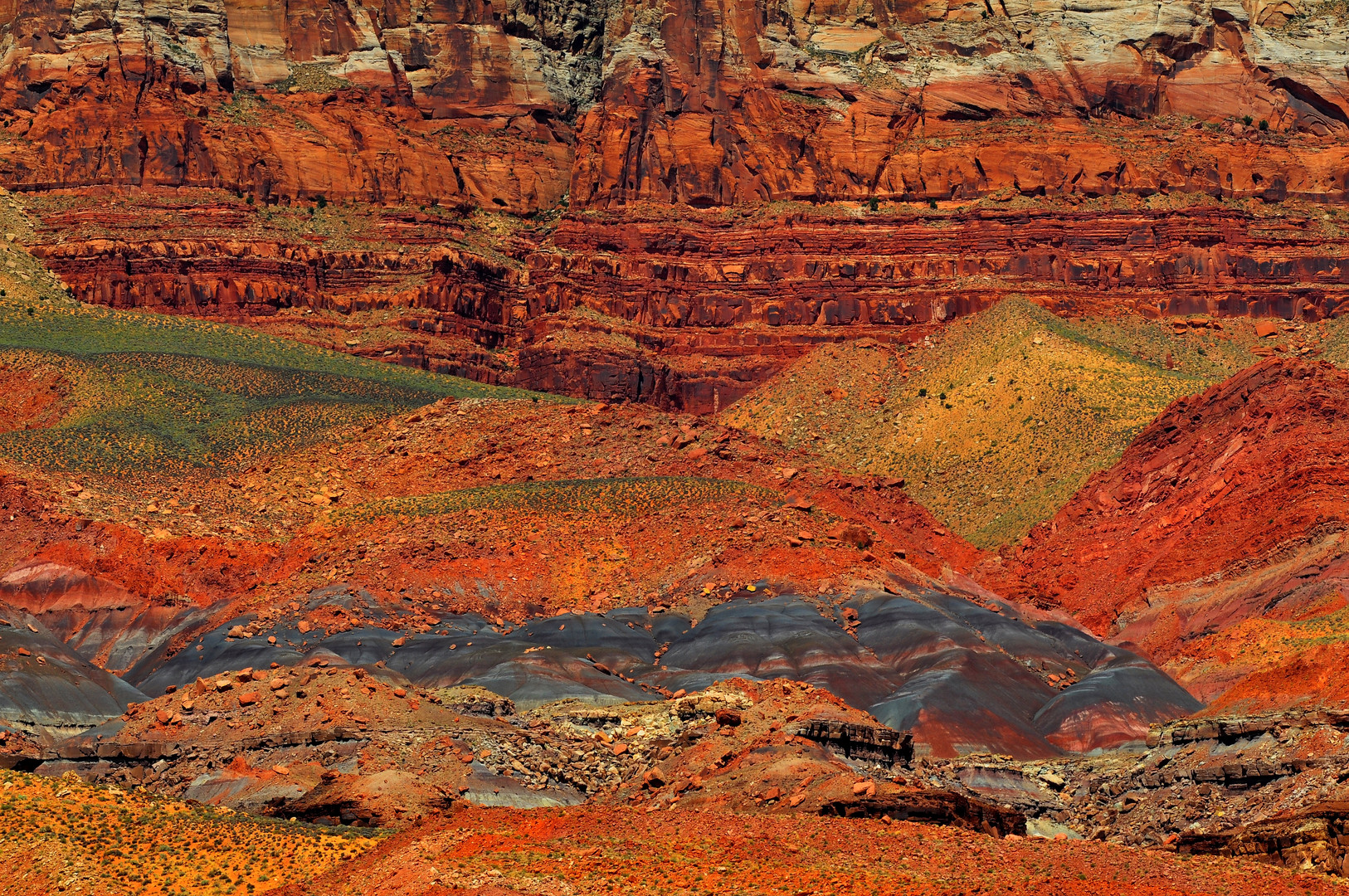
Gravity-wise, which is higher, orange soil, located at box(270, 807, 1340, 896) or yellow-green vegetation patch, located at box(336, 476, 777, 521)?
orange soil, located at box(270, 807, 1340, 896)

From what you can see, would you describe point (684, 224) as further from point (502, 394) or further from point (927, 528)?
point (927, 528)

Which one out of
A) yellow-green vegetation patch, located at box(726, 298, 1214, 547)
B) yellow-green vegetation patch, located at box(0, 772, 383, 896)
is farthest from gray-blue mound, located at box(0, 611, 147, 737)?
yellow-green vegetation patch, located at box(726, 298, 1214, 547)

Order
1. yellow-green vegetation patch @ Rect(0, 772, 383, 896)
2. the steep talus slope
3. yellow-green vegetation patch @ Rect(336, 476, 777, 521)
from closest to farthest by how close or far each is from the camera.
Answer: yellow-green vegetation patch @ Rect(0, 772, 383, 896), the steep talus slope, yellow-green vegetation patch @ Rect(336, 476, 777, 521)

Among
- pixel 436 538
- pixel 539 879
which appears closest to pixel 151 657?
pixel 436 538

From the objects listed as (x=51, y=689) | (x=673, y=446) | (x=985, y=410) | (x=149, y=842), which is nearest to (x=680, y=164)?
(x=985, y=410)

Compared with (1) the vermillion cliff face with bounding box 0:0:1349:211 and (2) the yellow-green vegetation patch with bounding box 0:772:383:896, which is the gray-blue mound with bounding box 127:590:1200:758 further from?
(1) the vermillion cliff face with bounding box 0:0:1349:211

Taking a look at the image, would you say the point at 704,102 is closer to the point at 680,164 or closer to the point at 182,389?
the point at 680,164

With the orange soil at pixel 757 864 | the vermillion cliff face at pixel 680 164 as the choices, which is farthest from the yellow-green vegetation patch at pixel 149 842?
the vermillion cliff face at pixel 680 164
